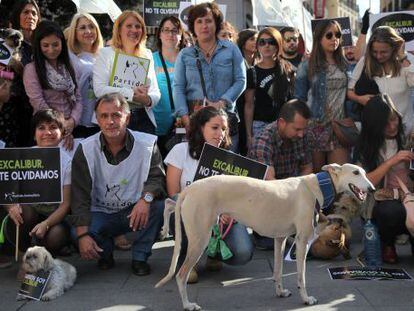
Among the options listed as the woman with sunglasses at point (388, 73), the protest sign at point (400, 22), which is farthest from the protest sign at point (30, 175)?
the protest sign at point (400, 22)

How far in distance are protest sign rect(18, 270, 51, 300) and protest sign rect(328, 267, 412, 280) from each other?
91.3 inches

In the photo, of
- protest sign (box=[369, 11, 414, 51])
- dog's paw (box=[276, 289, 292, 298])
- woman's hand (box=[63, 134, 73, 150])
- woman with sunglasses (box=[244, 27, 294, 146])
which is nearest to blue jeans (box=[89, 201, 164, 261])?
woman's hand (box=[63, 134, 73, 150])

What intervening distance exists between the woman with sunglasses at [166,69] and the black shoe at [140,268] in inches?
80.5

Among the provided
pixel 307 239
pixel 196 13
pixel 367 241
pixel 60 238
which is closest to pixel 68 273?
pixel 60 238

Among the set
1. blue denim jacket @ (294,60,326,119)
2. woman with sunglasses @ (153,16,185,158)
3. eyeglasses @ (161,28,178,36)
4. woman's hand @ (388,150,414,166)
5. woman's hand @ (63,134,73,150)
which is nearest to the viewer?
woman's hand @ (388,150,414,166)

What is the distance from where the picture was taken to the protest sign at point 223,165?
16.6 ft

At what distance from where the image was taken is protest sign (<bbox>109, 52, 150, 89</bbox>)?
6.44 m

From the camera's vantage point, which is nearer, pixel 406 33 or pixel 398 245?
pixel 398 245

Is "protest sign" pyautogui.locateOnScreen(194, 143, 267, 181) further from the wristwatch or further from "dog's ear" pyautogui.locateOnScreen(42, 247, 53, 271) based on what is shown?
"dog's ear" pyautogui.locateOnScreen(42, 247, 53, 271)

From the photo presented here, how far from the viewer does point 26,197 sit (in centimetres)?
529

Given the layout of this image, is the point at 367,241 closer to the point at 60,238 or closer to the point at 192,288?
the point at 192,288

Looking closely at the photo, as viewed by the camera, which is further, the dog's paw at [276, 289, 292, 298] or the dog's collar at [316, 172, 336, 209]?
the dog's paw at [276, 289, 292, 298]

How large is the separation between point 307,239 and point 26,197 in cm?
242

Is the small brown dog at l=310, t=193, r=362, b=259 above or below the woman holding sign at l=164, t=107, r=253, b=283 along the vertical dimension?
below
